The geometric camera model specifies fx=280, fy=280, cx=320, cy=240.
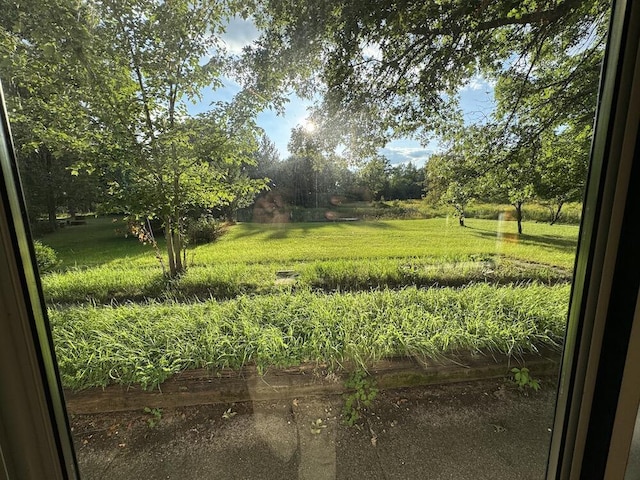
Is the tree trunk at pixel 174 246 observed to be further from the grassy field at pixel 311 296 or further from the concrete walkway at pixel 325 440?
the concrete walkway at pixel 325 440

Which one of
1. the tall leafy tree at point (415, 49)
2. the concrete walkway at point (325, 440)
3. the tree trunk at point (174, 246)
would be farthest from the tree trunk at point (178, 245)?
the tall leafy tree at point (415, 49)

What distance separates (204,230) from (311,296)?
1.71 feet

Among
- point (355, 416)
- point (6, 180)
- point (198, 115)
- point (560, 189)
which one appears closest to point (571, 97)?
point (560, 189)

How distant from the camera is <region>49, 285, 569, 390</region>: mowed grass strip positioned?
99 centimetres

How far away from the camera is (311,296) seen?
4.05 ft

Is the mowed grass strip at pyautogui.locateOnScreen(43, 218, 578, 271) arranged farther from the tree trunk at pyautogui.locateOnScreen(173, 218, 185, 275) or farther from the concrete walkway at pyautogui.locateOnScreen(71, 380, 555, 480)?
the concrete walkway at pyautogui.locateOnScreen(71, 380, 555, 480)

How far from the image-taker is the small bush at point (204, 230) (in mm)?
1056

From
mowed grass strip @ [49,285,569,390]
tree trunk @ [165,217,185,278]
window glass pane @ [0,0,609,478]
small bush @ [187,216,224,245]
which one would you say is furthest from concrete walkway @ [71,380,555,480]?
small bush @ [187,216,224,245]

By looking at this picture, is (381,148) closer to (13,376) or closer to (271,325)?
(271,325)

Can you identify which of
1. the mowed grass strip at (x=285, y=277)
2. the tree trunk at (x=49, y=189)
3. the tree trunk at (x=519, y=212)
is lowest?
the mowed grass strip at (x=285, y=277)

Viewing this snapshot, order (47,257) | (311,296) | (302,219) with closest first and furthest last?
(47,257), (302,219), (311,296)

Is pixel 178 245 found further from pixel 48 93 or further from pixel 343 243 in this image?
pixel 343 243

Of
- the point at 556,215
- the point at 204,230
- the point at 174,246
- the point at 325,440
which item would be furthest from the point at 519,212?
the point at 174,246

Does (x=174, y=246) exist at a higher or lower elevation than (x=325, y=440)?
higher
